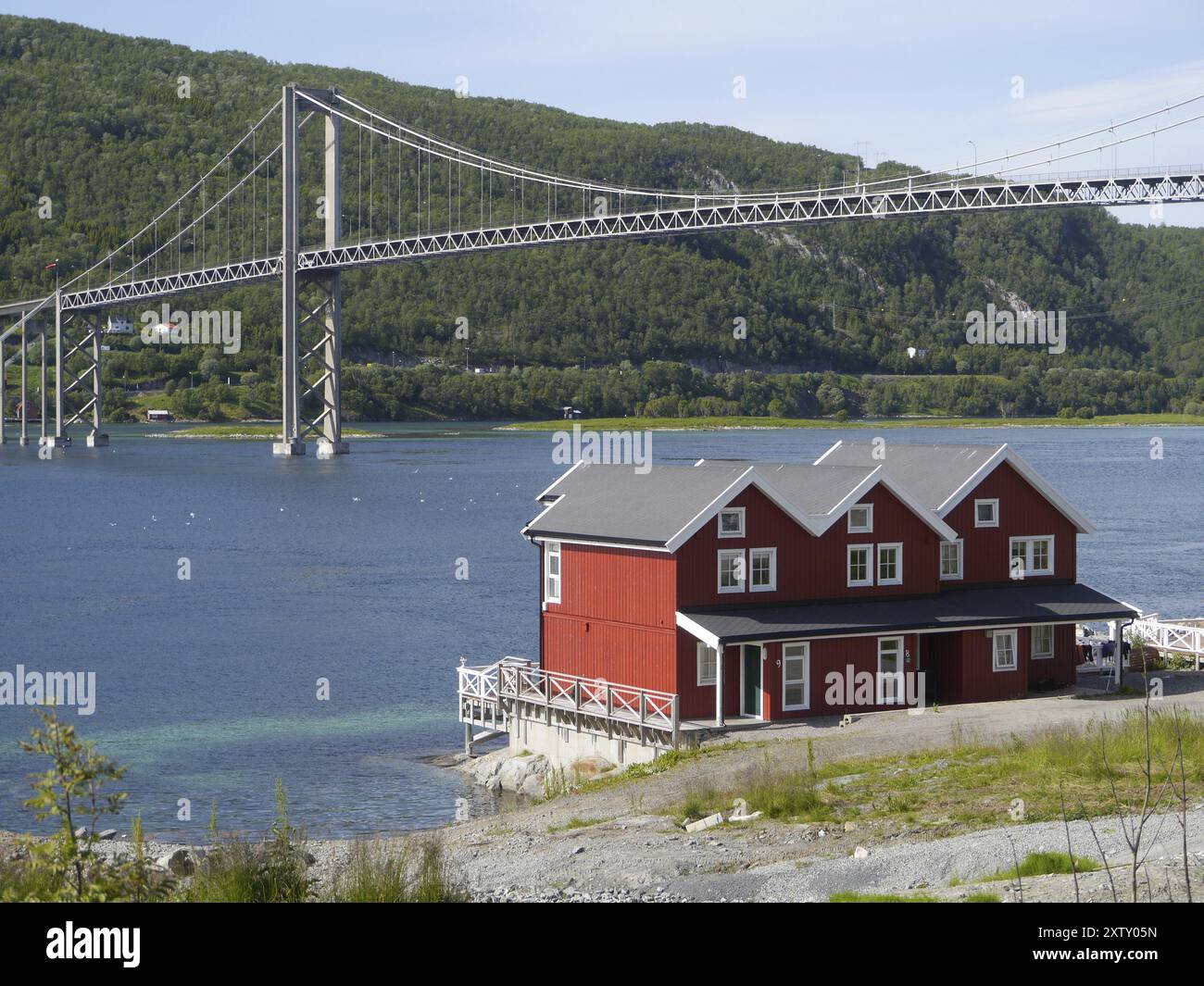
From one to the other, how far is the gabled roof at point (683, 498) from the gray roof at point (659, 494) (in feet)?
0.05

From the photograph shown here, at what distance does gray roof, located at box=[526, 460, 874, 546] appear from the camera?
24.8m

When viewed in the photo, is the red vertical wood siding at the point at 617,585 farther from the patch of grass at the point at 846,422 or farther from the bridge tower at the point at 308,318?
the patch of grass at the point at 846,422

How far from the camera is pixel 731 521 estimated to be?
81.7 feet

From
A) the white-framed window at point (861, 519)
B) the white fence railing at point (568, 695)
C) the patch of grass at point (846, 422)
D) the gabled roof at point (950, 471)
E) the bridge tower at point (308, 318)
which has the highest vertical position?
the bridge tower at point (308, 318)

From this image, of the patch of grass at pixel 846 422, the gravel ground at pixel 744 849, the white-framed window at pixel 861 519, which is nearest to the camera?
the gravel ground at pixel 744 849

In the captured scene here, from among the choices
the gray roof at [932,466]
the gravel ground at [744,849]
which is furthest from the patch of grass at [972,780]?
the gray roof at [932,466]

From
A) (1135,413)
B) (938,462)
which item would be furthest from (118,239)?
(938,462)

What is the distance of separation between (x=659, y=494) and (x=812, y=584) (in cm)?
269

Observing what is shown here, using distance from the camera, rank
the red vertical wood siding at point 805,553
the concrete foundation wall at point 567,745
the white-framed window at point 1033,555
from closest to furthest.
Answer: the concrete foundation wall at point 567,745 < the red vertical wood siding at point 805,553 < the white-framed window at point 1033,555

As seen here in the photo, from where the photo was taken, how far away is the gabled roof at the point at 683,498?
24625mm

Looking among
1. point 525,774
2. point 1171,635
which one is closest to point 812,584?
point 525,774

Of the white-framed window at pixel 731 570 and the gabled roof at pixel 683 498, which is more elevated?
the gabled roof at pixel 683 498

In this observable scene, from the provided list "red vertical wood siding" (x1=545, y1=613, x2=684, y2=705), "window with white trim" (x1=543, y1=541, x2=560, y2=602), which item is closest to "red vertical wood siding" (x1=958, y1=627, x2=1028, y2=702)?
"red vertical wood siding" (x1=545, y1=613, x2=684, y2=705)
